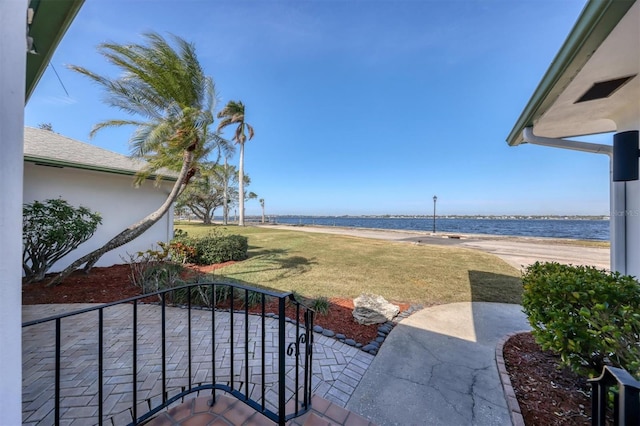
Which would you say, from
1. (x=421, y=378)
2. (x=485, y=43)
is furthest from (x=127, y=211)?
(x=485, y=43)

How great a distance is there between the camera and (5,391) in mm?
853

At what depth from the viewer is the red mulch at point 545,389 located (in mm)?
2107

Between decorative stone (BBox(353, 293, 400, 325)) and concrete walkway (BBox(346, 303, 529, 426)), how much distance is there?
27 cm

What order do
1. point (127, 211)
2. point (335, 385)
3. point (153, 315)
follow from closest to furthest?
point (335, 385)
point (153, 315)
point (127, 211)

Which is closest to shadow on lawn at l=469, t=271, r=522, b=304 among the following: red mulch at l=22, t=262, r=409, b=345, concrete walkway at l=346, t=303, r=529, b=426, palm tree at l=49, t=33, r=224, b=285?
concrete walkway at l=346, t=303, r=529, b=426

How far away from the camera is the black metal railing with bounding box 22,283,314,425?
186 centimetres

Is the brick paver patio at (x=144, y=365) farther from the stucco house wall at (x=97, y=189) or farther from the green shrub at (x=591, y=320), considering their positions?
the stucco house wall at (x=97, y=189)

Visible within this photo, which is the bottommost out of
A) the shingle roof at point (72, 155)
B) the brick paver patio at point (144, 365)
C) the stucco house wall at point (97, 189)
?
the brick paver patio at point (144, 365)

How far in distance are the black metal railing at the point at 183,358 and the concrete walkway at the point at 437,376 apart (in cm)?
80

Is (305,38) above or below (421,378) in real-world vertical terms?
above

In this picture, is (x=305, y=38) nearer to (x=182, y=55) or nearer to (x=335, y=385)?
(x=182, y=55)

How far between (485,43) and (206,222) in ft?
118

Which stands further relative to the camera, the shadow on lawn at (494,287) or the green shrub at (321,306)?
the shadow on lawn at (494,287)

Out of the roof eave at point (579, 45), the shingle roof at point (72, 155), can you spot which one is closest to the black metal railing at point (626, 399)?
the roof eave at point (579, 45)
